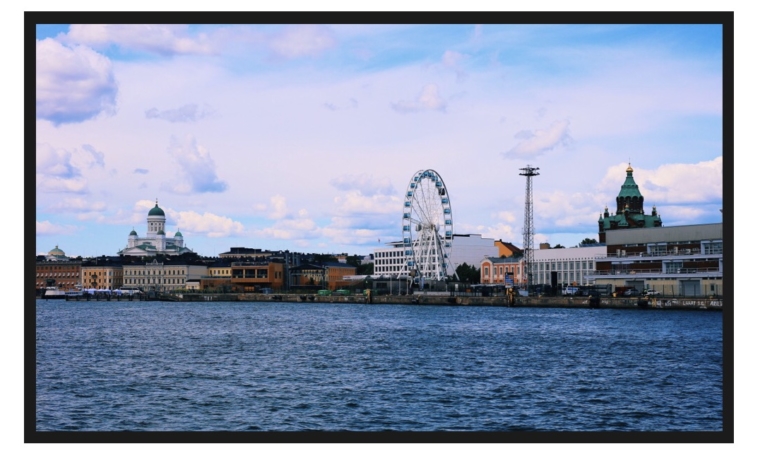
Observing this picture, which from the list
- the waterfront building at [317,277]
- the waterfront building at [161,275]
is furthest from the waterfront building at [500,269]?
the waterfront building at [161,275]

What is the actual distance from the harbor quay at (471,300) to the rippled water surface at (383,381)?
70.2 ft

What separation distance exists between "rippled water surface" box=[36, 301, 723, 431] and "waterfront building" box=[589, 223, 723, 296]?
83.3 ft

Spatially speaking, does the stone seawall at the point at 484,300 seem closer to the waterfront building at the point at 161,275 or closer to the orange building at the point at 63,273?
the waterfront building at the point at 161,275

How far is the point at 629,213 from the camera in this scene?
129875 mm

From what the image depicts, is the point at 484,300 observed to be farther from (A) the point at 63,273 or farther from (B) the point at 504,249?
(A) the point at 63,273

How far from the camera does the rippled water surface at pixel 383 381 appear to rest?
18.6 m

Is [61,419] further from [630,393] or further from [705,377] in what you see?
[705,377]

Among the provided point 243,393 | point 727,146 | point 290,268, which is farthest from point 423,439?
point 290,268

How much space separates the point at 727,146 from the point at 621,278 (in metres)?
73.6

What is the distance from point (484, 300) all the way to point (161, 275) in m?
77.1

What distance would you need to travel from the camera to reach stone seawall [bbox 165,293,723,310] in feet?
218

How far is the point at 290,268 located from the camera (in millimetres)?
150500

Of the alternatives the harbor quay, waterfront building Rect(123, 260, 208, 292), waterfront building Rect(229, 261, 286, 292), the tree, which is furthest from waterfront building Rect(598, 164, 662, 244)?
waterfront building Rect(123, 260, 208, 292)

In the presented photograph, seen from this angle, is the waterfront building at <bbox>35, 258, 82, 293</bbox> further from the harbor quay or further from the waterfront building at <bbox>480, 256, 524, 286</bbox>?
the waterfront building at <bbox>480, 256, 524, 286</bbox>
